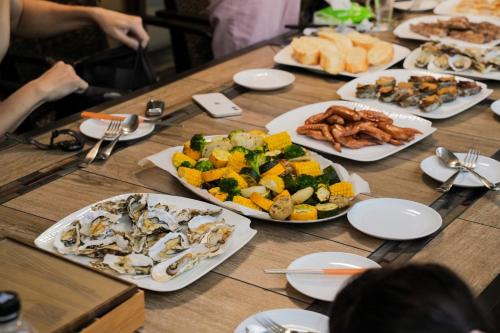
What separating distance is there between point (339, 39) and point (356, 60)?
0.15 m

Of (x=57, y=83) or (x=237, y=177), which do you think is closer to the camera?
(x=237, y=177)

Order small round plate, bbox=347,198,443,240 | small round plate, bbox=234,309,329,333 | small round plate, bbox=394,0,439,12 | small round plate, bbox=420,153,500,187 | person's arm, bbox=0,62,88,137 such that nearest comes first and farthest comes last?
small round plate, bbox=234,309,329,333, small round plate, bbox=347,198,443,240, small round plate, bbox=420,153,500,187, person's arm, bbox=0,62,88,137, small round plate, bbox=394,0,439,12

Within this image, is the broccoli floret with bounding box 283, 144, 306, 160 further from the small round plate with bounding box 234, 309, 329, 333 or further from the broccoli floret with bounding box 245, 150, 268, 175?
the small round plate with bounding box 234, 309, 329, 333

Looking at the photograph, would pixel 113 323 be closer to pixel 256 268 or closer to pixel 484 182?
pixel 256 268

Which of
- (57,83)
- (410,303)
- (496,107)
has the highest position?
(410,303)

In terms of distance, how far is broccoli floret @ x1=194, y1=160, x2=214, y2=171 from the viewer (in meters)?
1.62

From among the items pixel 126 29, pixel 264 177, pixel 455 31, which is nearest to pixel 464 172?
pixel 264 177

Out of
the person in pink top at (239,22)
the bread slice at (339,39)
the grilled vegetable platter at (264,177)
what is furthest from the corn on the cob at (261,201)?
the person in pink top at (239,22)

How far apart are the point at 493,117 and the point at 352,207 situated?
2.63 ft

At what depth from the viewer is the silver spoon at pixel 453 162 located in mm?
1652

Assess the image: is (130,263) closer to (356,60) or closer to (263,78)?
(263,78)

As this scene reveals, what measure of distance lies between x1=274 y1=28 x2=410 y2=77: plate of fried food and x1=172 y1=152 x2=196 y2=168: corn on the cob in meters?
0.86

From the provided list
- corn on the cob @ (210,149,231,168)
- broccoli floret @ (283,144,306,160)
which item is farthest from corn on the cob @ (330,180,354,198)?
corn on the cob @ (210,149,231,168)

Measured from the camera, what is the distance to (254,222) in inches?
59.6
